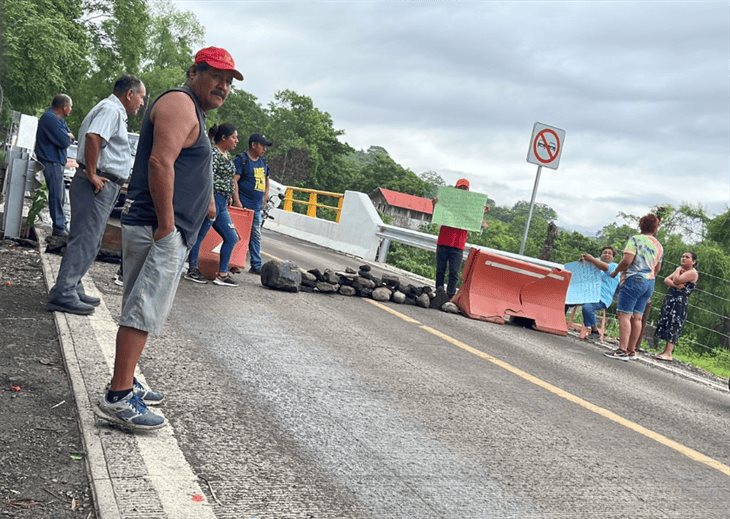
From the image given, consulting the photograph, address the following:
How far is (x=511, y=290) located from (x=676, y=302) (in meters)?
2.41

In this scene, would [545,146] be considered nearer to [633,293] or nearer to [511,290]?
[511,290]

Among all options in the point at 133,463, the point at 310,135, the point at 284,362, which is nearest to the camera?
the point at 133,463

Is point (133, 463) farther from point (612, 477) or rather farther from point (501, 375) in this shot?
point (501, 375)

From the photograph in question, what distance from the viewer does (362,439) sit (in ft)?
14.9

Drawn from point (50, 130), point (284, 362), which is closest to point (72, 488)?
point (284, 362)

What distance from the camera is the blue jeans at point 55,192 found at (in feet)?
34.6

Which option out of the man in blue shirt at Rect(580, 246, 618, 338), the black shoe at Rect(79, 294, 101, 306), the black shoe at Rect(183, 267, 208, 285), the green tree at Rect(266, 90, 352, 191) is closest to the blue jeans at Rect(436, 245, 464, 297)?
the man in blue shirt at Rect(580, 246, 618, 338)

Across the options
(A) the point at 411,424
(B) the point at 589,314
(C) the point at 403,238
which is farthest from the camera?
(C) the point at 403,238

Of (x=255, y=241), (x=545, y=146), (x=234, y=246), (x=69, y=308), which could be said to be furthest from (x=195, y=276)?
(x=545, y=146)

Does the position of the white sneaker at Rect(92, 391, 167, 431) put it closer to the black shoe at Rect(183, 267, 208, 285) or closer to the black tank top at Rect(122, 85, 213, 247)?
the black tank top at Rect(122, 85, 213, 247)

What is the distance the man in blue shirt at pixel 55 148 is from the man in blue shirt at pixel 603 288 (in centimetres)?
758

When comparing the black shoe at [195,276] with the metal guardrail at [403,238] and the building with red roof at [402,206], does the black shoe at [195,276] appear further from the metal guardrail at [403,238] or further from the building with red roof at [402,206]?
the building with red roof at [402,206]

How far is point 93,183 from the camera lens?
6422 millimetres

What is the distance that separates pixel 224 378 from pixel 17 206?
5.84 metres
